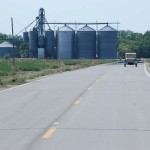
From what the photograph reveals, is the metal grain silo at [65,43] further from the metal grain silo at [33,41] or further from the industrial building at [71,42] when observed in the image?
the metal grain silo at [33,41]

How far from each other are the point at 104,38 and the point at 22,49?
175 ft

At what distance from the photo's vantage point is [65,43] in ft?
407

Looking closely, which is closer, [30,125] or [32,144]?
[32,144]

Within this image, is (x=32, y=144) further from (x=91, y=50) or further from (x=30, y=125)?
(x=91, y=50)

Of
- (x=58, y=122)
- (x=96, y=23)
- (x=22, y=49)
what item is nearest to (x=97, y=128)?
(x=58, y=122)

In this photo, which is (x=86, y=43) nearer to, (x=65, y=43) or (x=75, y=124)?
(x=65, y=43)

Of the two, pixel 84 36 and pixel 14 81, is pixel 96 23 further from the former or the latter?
pixel 14 81

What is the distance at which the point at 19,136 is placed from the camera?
1015 cm

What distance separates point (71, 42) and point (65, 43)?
5.31 feet

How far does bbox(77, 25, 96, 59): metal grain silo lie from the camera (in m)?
124

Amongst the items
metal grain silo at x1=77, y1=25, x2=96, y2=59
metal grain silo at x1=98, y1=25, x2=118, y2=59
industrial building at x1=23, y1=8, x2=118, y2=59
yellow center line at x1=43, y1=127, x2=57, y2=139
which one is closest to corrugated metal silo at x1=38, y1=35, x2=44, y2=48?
industrial building at x1=23, y1=8, x2=118, y2=59

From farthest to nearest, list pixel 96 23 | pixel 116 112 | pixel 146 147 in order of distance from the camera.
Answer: pixel 96 23 → pixel 116 112 → pixel 146 147

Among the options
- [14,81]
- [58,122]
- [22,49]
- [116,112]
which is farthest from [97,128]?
[22,49]

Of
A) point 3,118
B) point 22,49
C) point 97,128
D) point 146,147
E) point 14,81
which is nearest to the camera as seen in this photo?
point 146,147
